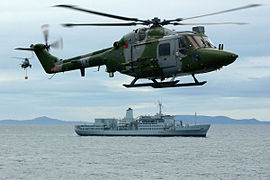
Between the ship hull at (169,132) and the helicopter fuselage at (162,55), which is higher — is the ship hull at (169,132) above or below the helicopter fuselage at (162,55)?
below

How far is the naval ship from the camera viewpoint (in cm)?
11468

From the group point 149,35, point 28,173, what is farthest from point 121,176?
point 149,35

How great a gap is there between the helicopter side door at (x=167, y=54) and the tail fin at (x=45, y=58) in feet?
28.8

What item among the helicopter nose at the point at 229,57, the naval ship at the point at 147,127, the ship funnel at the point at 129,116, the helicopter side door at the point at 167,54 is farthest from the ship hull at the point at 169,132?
the helicopter nose at the point at 229,57

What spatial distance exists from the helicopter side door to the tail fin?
878cm

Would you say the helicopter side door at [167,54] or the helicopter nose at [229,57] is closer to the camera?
the helicopter nose at [229,57]

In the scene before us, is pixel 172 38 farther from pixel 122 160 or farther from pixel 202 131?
pixel 202 131

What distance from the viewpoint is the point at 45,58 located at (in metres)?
27.3

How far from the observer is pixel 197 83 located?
19.0 m

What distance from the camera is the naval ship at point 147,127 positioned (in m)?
115

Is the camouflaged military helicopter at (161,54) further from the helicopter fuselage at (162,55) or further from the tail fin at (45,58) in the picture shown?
the tail fin at (45,58)

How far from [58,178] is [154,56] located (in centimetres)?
4334

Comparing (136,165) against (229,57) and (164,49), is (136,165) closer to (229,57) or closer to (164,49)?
(164,49)

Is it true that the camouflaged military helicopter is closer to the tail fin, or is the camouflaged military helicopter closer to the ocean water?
the tail fin
